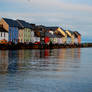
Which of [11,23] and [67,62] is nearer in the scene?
[67,62]

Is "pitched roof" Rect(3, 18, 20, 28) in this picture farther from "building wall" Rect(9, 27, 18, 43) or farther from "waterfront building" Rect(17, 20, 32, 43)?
"waterfront building" Rect(17, 20, 32, 43)

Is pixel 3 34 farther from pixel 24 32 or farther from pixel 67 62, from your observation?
pixel 67 62

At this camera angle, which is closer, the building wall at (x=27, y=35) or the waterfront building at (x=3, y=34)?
the waterfront building at (x=3, y=34)

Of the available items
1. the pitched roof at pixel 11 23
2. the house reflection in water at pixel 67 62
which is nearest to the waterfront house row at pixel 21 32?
the pitched roof at pixel 11 23

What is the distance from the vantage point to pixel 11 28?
139m

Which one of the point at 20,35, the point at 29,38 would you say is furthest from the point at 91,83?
the point at 29,38

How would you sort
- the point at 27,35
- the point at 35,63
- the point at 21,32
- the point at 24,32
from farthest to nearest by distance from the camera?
the point at 27,35, the point at 24,32, the point at 21,32, the point at 35,63

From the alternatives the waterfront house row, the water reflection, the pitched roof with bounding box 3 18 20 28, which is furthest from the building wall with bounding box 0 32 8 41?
the water reflection

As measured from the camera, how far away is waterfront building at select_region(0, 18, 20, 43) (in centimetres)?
13443

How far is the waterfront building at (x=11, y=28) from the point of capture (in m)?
134

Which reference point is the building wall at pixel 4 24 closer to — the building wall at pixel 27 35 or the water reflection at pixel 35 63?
the building wall at pixel 27 35

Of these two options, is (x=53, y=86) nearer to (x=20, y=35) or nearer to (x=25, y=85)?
(x=25, y=85)

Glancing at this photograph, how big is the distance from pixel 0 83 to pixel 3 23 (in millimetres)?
120049

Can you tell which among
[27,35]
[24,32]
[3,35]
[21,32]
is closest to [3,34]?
[3,35]
